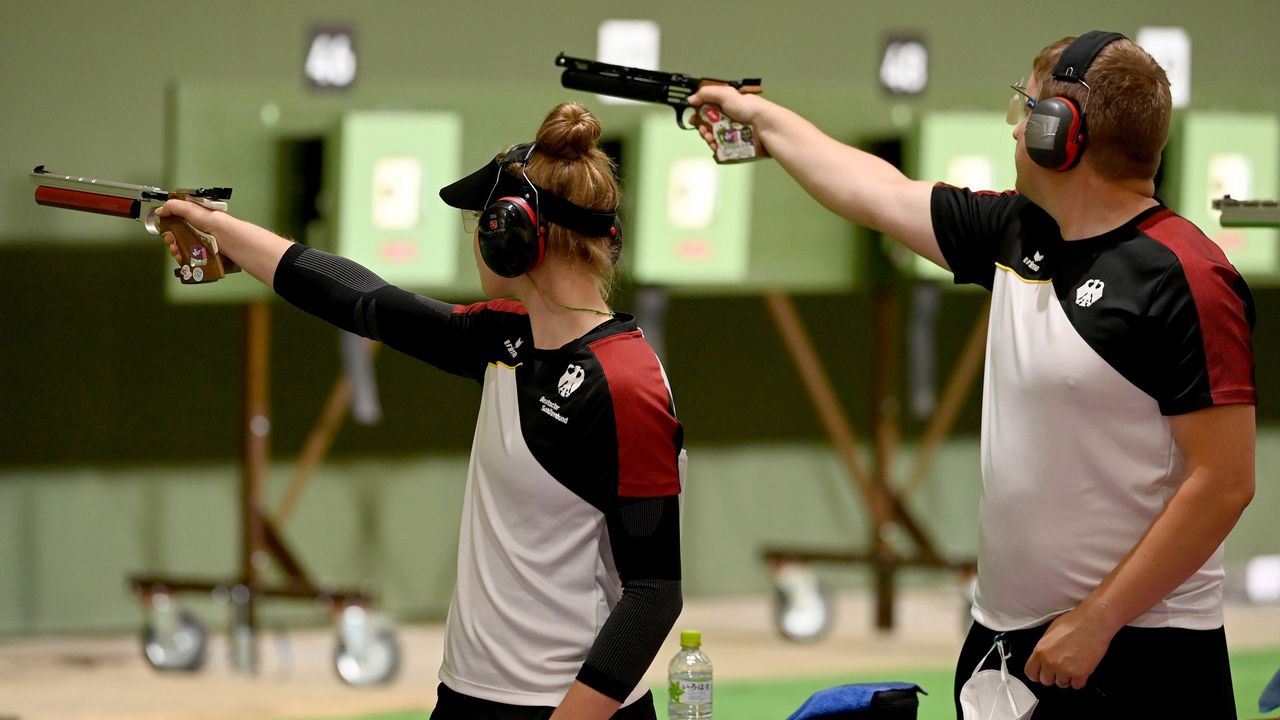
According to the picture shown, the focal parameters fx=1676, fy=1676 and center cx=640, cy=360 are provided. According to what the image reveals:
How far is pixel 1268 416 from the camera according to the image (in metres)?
7.12

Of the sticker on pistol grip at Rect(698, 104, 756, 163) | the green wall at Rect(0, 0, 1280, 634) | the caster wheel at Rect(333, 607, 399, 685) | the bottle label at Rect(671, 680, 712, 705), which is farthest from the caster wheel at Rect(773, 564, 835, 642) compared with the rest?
the sticker on pistol grip at Rect(698, 104, 756, 163)

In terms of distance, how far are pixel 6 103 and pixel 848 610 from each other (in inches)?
137

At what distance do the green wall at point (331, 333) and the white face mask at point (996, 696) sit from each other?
11.5 feet

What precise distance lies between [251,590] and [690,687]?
9.61 ft

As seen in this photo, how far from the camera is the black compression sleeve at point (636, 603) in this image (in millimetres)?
1979

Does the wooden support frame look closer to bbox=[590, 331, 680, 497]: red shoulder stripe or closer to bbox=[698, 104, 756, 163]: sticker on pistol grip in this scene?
bbox=[698, 104, 756, 163]: sticker on pistol grip

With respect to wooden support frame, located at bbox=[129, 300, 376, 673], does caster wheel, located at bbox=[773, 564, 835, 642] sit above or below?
below

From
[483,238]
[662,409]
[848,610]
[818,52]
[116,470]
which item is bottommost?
[848,610]

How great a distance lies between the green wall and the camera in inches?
220

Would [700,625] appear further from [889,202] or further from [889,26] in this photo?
[889,202]

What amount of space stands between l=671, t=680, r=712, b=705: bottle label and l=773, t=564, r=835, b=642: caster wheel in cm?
322

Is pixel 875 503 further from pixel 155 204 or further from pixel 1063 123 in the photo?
pixel 1063 123

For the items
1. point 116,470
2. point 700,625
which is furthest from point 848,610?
point 116,470

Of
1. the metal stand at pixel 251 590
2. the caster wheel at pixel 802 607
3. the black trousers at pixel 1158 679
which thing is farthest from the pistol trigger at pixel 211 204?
the caster wheel at pixel 802 607
